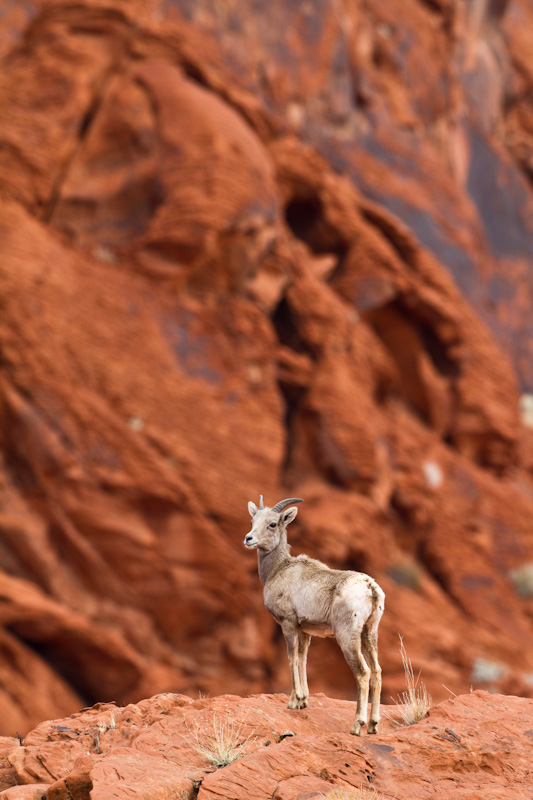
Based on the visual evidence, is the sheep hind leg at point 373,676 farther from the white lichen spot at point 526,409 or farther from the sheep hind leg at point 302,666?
the white lichen spot at point 526,409

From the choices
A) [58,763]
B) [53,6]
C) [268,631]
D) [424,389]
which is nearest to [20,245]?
[53,6]

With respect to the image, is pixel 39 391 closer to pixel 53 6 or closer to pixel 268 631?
pixel 268 631

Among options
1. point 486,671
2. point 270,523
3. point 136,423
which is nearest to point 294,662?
point 270,523

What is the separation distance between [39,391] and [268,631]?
7579 millimetres

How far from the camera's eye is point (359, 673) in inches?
337

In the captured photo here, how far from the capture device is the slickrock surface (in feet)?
Result: 25.3

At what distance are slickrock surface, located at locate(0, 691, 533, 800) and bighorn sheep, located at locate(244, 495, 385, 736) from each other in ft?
1.35

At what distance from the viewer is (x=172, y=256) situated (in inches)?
944

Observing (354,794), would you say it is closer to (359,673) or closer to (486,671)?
(359,673)

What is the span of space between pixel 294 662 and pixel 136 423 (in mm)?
13228

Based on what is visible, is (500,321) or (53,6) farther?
(500,321)

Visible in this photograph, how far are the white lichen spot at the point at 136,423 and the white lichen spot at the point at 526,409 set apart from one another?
54.8 feet

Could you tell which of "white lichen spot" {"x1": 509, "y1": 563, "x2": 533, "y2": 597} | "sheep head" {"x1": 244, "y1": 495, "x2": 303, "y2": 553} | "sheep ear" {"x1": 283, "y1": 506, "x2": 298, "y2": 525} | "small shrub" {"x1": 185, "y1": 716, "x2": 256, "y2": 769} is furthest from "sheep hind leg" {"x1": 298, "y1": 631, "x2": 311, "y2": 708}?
"white lichen spot" {"x1": 509, "y1": 563, "x2": 533, "y2": 597}

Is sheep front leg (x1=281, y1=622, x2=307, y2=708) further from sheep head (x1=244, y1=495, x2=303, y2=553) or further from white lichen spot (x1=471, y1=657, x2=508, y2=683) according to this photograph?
white lichen spot (x1=471, y1=657, x2=508, y2=683)
